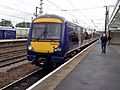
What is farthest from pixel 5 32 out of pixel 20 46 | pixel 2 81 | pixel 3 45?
pixel 2 81

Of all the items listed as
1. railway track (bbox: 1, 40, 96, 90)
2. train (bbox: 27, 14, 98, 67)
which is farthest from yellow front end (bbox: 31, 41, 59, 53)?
railway track (bbox: 1, 40, 96, 90)

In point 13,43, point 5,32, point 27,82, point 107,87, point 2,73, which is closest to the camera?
point 107,87

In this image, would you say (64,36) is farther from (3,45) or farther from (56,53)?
(3,45)

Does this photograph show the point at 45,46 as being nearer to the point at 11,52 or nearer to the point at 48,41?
the point at 48,41

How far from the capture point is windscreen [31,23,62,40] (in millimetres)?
14531

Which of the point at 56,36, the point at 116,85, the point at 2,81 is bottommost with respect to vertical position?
the point at 2,81

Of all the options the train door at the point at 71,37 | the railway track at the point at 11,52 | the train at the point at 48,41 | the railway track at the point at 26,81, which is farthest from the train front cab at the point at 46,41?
the railway track at the point at 11,52

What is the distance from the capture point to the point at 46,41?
14.4 meters

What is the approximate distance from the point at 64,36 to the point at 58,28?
0.54 meters

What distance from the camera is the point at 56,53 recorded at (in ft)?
46.4

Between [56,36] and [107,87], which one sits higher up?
[56,36]

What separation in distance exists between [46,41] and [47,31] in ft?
2.04

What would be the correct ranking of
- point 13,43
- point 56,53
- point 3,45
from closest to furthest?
point 56,53 < point 3,45 < point 13,43

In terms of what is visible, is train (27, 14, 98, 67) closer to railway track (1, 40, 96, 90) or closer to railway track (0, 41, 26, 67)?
railway track (1, 40, 96, 90)
